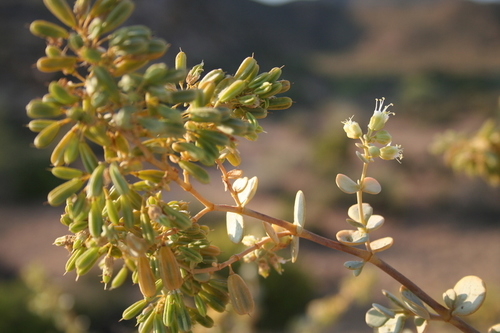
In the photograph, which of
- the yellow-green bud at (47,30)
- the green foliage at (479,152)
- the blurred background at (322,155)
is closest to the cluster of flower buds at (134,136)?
the yellow-green bud at (47,30)

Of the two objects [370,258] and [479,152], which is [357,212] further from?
[479,152]

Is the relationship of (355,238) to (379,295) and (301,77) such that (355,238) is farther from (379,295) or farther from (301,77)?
(301,77)

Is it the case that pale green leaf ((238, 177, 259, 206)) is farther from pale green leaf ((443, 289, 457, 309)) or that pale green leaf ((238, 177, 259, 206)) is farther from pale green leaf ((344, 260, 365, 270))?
pale green leaf ((443, 289, 457, 309))

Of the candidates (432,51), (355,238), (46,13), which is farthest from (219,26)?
(355,238)

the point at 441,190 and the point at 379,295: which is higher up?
the point at 379,295

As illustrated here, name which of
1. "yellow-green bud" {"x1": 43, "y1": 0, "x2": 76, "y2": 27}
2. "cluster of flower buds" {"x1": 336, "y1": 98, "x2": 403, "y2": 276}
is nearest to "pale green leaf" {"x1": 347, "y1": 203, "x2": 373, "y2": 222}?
"cluster of flower buds" {"x1": 336, "y1": 98, "x2": 403, "y2": 276}
